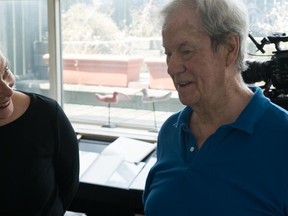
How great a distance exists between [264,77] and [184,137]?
1.22 feet

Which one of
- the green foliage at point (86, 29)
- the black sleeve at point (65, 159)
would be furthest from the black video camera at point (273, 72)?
the green foliage at point (86, 29)

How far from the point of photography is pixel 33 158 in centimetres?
143

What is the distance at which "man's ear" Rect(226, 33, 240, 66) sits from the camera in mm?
985

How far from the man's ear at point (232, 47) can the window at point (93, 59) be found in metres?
1.52

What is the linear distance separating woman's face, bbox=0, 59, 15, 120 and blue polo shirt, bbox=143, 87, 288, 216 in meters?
0.65

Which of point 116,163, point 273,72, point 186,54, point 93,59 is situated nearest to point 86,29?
point 93,59

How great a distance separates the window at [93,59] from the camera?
103 inches

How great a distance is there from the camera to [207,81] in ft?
3.31

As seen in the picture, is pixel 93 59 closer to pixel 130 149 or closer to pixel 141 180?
pixel 130 149

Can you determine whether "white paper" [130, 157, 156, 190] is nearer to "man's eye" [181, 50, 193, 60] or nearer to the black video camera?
the black video camera

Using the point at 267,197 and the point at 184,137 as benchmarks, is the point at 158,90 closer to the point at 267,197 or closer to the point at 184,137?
the point at 184,137

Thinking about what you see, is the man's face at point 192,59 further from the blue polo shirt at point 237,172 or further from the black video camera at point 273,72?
the black video camera at point 273,72

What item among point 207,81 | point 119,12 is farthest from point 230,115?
point 119,12

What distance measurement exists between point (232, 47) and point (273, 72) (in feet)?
1.06
